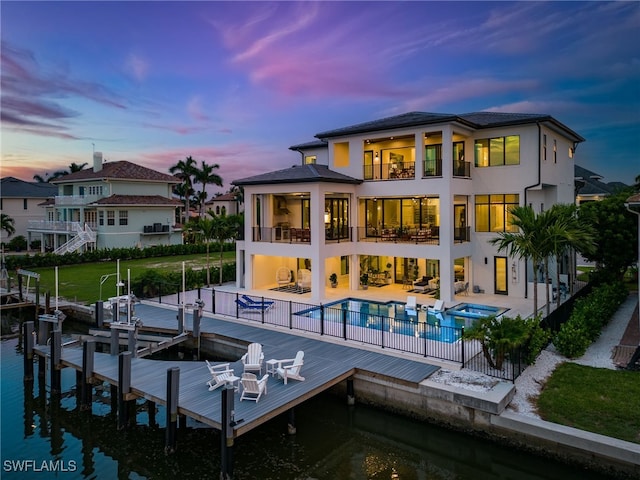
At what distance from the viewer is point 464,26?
28688 millimetres

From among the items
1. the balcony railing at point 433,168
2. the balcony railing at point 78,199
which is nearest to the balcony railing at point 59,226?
the balcony railing at point 78,199

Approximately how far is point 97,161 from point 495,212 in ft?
146

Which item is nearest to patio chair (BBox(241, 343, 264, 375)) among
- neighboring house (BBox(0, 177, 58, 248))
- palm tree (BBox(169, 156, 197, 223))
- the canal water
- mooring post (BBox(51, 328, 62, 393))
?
the canal water

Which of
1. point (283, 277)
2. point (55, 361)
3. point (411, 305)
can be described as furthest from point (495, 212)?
point (55, 361)

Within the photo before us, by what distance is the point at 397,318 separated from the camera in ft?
56.2

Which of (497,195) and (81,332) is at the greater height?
(497,195)

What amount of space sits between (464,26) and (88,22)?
2251 centimetres

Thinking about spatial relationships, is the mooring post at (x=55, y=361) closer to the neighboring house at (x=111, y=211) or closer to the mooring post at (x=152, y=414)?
the mooring post at (x=152, y=414)

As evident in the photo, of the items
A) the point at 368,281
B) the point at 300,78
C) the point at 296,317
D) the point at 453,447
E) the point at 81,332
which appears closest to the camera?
the point at 453,447

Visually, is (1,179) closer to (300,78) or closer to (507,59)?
(300,78)

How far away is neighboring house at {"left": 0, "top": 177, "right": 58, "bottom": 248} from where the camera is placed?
5621 centimetres

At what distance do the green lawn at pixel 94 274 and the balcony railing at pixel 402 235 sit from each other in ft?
34.7

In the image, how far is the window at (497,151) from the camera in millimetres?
22594

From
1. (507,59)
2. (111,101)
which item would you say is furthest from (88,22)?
(507,59)
